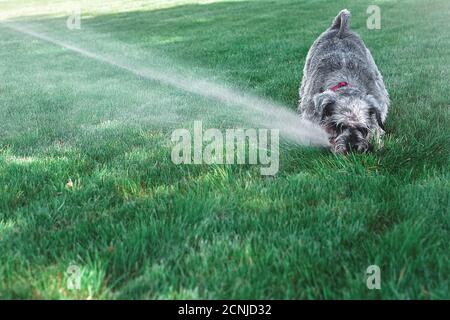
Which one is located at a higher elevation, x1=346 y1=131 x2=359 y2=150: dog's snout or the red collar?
the red collar

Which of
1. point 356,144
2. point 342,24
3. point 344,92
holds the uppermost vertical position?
point 342,24

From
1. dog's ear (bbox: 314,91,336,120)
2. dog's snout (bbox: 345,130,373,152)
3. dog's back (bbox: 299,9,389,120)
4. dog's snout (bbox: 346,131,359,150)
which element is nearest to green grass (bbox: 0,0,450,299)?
dog's snout (bbox: 345,130,373,152)

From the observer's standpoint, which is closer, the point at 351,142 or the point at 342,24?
the point at 351,142

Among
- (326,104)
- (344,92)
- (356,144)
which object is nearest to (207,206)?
(356,144)

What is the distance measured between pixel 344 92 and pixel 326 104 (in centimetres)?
37

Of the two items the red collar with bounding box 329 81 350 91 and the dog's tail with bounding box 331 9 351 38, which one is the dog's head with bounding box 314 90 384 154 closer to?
the red collar with bounding box 329 81 350 91

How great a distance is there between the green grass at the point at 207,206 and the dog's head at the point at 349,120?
0.23 metres

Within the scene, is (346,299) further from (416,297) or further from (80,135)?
(80,135)

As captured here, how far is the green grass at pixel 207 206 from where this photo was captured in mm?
2600

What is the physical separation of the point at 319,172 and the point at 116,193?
1.84 meters

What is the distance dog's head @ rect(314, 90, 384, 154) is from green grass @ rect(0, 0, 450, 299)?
23cm

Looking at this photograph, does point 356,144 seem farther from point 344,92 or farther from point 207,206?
point 207,206

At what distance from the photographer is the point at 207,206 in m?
3.48

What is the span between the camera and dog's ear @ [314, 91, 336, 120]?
5.39 m
